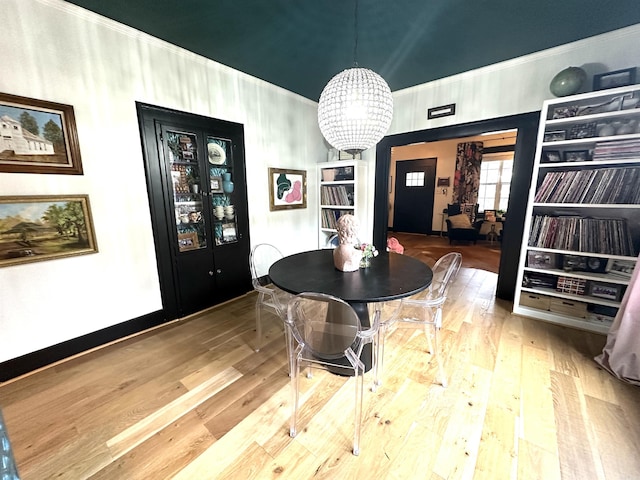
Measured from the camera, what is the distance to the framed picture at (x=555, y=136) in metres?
2.23

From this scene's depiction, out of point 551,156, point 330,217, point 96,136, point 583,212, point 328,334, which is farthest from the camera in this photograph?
point 330,217

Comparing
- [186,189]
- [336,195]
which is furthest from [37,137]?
[336,195]

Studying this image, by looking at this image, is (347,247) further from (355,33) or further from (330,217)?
(330,217)

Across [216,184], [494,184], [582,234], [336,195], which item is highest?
[494,184]

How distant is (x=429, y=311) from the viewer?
5.85 ft

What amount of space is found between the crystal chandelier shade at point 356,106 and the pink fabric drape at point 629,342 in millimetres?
1950

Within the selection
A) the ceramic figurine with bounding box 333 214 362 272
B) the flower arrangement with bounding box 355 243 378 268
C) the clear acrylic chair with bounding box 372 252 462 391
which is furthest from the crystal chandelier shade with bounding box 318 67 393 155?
the clear acrylic chair with bounding box 372 252 462 391

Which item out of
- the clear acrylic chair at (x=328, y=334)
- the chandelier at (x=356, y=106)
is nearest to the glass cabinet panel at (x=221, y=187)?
the chandelier at (x=356, y=106)

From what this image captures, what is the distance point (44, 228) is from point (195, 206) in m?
1.09

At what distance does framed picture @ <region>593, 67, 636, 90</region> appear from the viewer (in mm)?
1966

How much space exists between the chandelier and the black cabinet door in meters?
1.43

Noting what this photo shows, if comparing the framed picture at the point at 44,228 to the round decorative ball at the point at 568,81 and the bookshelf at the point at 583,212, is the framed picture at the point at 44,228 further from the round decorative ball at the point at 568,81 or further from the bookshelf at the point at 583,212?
the round decorative ball at the point at 568,81

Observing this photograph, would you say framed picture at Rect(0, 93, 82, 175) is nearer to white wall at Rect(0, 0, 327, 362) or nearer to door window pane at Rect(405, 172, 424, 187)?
white wall at Rect(0, 0, 327, 362)

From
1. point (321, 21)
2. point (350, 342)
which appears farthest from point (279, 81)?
point (350, 342)
